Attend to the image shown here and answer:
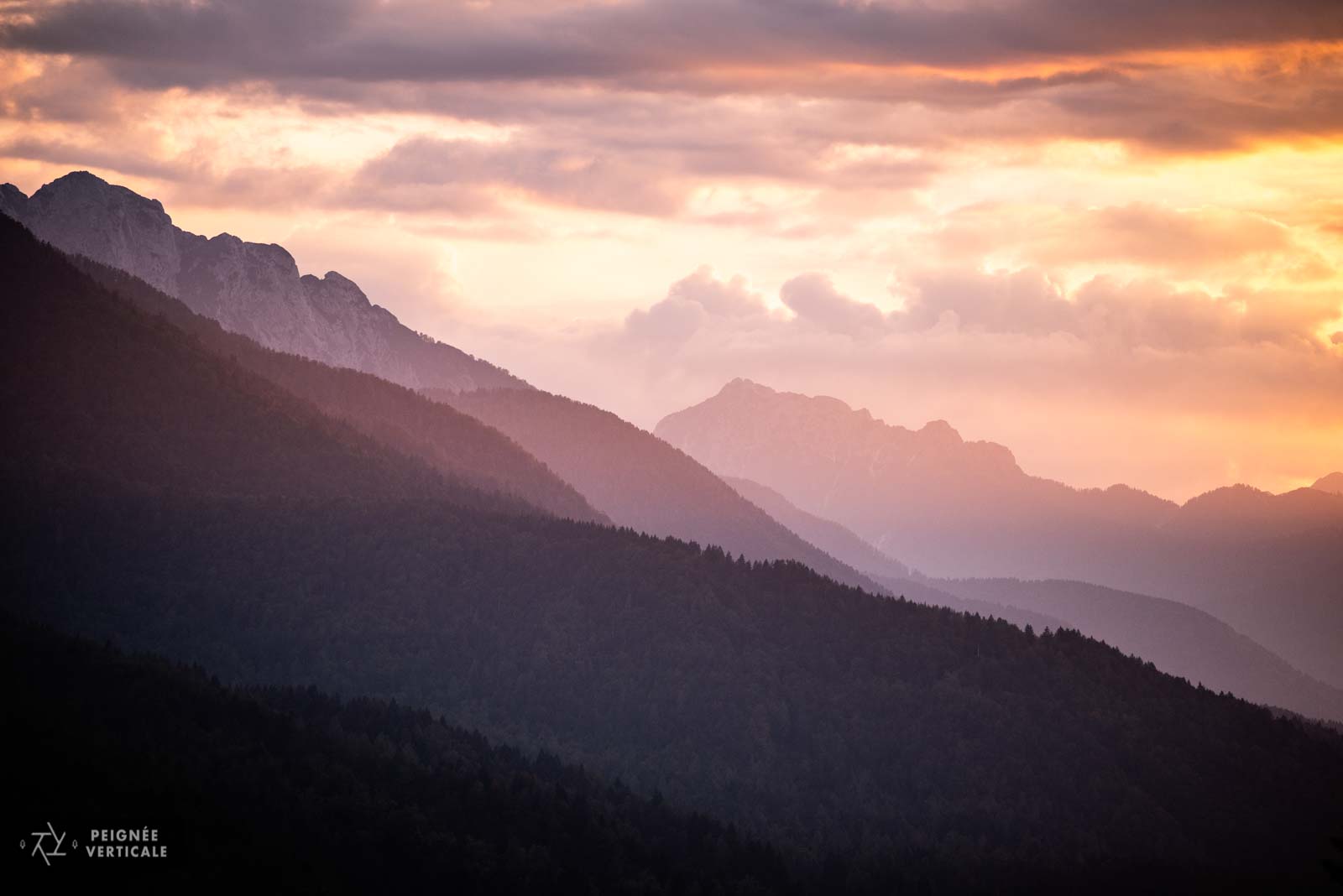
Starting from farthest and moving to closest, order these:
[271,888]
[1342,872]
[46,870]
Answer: [271,888] < [46,870] < [1342,872]

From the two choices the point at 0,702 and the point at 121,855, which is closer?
the point at 121,855

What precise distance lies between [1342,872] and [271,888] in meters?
133

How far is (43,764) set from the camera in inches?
7372

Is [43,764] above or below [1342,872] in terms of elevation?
below

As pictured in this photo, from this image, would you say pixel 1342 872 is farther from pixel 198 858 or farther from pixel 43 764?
pixel 43 764

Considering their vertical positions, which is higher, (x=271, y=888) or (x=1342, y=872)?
(x=1342, y=872)

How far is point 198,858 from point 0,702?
40.2 m

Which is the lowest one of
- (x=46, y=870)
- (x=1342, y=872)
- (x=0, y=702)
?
(x=46, y=870)

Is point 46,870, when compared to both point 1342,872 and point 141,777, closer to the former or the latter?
point 141,777

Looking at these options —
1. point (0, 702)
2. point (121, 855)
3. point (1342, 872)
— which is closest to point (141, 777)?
point (121, 855)

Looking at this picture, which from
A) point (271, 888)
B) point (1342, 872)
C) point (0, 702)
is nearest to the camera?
point (1342, 872)

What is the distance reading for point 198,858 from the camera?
18212cm

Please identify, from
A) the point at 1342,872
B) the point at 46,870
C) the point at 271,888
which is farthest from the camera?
the point at 271,888

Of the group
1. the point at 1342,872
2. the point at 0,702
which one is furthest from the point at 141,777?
the point at 1342,872
